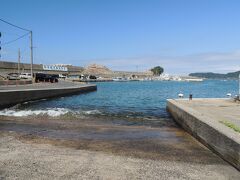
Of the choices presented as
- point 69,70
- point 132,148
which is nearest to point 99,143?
point 132,148

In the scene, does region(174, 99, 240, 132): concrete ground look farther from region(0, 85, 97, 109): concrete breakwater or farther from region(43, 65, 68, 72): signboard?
region(43, 65, 68, 72): signboard

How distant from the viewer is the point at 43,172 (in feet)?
28.3

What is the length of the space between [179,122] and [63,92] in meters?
34.2

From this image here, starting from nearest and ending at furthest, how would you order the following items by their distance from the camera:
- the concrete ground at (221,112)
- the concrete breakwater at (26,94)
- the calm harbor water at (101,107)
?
the concrete ground at (221,112), the calm harbor water at (101,107), the concrete breakwater at (26,94)

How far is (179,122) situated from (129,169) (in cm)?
1056

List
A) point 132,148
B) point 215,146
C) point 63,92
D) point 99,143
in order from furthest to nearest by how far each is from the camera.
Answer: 1. point 63,92
2. point 99,143
3. point 132,148
4. point 215,146

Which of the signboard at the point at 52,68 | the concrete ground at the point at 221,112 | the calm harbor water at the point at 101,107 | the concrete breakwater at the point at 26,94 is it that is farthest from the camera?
the signboard at the point at 52,68

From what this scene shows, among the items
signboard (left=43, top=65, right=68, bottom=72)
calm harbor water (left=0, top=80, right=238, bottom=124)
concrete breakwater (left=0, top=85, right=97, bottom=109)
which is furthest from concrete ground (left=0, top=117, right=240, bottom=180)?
signboard (left=43, top=65, right=68, bottom=72)

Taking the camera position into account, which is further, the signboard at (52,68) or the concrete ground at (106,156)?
the signboard at (52,68)

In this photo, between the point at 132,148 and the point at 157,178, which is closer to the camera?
the point at 157,178

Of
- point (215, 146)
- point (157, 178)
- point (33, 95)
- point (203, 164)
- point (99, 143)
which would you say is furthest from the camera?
point (33, 95)

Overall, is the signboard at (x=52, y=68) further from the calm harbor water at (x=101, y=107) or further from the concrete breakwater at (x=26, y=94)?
the calm harbor water at (x=101, y=107)

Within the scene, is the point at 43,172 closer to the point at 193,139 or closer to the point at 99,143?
the point at 99,143

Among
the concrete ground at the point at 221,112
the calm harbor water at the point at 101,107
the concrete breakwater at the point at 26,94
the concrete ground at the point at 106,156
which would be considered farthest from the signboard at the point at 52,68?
the concrete ground at the point at 106,156
